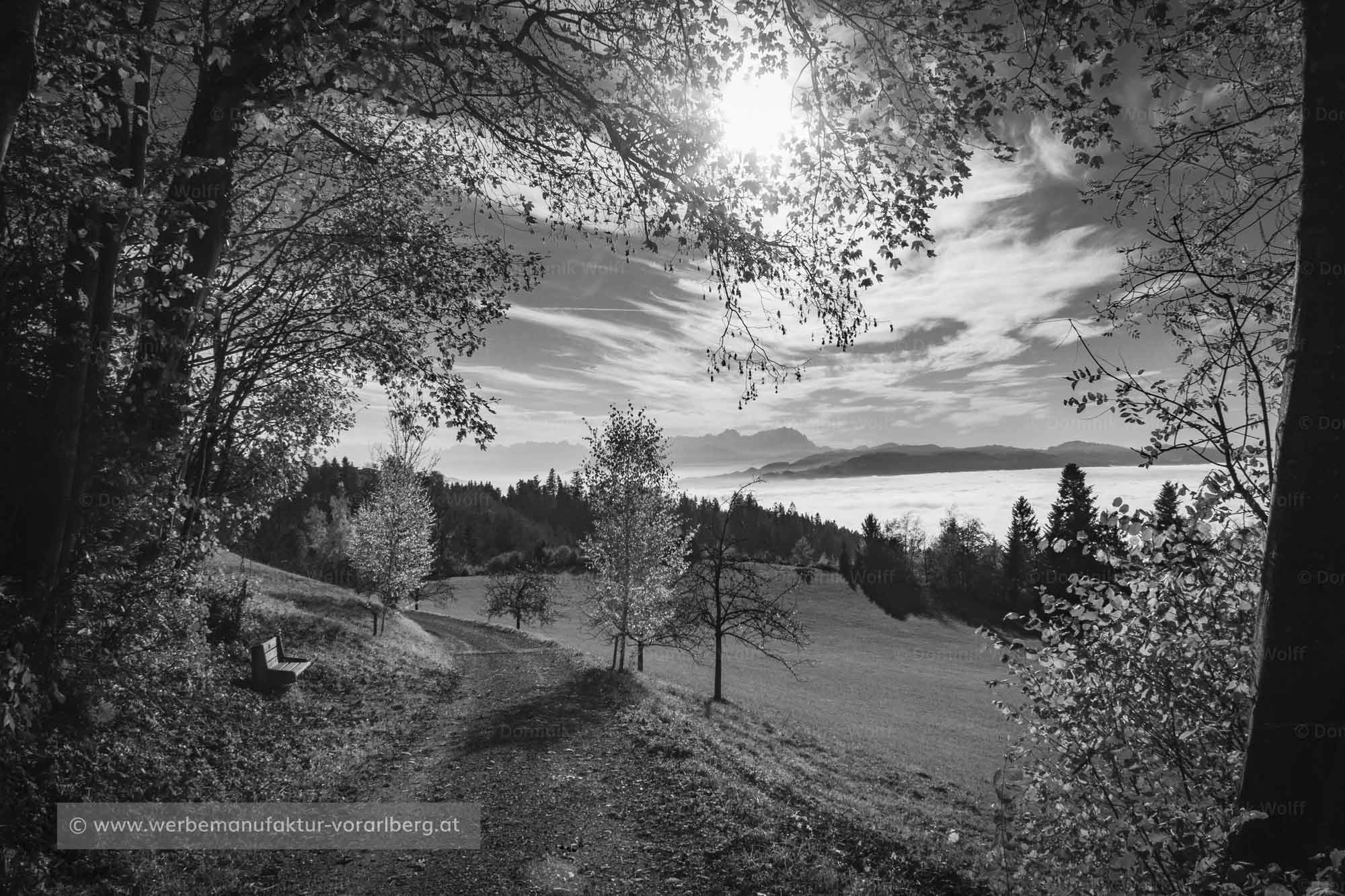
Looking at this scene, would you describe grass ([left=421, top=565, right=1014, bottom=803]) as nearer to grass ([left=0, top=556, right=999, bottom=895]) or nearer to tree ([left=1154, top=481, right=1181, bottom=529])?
grass ([left=0, top=556, right=999, bottom=895])

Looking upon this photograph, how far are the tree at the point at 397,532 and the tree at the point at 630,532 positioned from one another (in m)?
13.6

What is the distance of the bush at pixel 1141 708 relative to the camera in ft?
16.3

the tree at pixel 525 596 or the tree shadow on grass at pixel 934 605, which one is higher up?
the tree at pixel 525 596

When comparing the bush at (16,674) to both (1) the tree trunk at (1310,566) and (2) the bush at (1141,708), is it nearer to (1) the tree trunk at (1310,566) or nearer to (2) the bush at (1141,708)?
(2) the bush at (1141,708)

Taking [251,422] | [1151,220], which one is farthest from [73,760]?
[1151,220]

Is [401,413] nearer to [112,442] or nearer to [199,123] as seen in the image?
[112,442]

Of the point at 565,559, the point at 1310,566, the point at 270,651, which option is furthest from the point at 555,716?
the point at 565,559

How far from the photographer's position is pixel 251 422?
46.9ft

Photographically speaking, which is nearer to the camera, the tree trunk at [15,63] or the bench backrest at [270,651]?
the tree trunk at [15,63]

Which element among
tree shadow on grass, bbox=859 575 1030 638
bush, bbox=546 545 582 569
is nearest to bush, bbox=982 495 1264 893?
tree shadow on grass, bbox=859 575 1030 638

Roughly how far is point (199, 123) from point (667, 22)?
5.47 meters

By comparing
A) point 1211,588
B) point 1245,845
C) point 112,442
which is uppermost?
point 112,442

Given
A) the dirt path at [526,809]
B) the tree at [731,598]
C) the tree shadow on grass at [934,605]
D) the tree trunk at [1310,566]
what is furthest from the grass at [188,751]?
the tree shadow on grass at [934,605]

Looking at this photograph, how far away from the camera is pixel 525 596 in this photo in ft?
175
